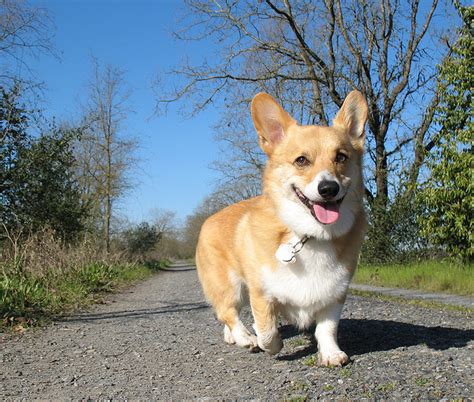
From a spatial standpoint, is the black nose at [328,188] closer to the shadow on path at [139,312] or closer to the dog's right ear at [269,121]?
the dog's right ear at [269,121]

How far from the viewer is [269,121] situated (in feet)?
13.0

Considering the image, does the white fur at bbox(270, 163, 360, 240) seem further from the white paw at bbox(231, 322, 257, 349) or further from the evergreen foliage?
the evergreen foliage

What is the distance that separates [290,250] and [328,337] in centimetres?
65

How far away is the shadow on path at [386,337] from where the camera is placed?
382 cm

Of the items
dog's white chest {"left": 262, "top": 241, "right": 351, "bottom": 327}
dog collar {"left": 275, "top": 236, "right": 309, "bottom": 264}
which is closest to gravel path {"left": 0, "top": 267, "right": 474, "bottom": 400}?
dog's white chest {"left": 262, "top": 241, "right": 351, "bottom": 327}

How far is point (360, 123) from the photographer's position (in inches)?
160

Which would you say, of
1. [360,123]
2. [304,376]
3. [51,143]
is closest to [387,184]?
[51,143]

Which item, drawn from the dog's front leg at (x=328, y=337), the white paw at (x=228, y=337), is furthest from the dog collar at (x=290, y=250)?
the white paw at (x=228, y=337)

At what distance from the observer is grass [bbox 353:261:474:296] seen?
363 inches

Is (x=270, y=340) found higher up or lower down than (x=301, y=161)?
lower down

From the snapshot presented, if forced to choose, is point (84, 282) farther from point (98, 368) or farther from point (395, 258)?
point (395, 258)

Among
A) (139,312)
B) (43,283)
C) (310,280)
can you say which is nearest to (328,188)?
(310,280)

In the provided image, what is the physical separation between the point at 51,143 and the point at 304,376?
1076 cm

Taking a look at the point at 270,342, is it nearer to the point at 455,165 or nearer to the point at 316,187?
the point at 316,187
